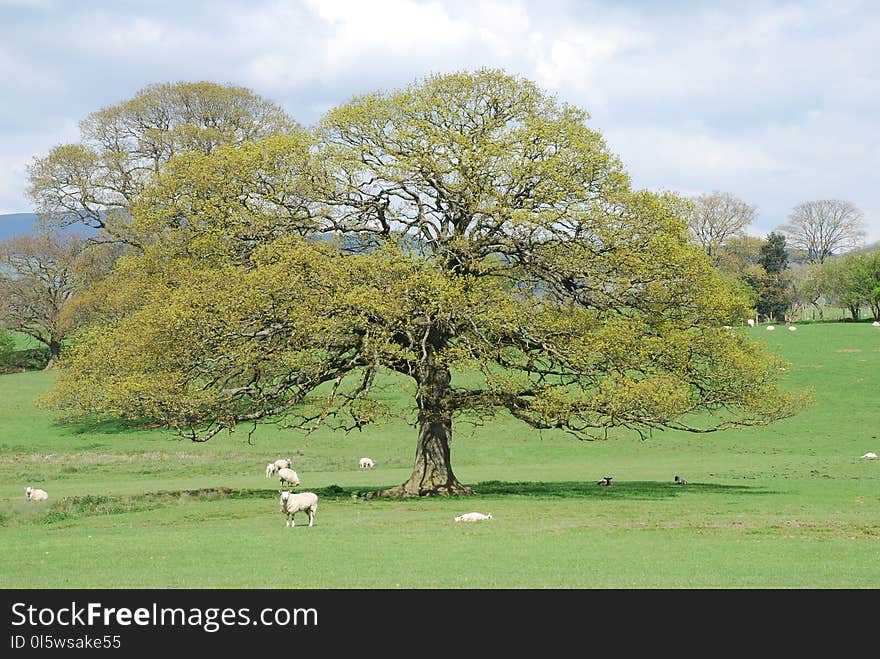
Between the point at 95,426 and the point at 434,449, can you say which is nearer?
the point at 434,449

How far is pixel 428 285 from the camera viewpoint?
2844 cm

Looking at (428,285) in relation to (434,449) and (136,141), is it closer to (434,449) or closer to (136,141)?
(434,449)

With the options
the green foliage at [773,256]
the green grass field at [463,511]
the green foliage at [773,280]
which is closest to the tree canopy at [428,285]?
the green grass field at [463,511]

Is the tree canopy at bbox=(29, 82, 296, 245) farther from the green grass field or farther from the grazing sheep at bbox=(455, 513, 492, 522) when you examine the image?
the grazing sheep at bbox=(455, 513, 492, 522)

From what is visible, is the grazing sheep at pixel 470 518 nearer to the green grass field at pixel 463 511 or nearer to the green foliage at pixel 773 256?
the green grass field at pixel 463 511

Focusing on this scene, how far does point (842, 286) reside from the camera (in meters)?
116

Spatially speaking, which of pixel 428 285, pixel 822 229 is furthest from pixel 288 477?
pixel 822 229

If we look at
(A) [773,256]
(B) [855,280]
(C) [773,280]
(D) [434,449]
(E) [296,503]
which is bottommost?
(D) [434,449]

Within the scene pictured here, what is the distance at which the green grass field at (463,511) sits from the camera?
54.4 ft

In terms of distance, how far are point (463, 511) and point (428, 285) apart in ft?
23.2

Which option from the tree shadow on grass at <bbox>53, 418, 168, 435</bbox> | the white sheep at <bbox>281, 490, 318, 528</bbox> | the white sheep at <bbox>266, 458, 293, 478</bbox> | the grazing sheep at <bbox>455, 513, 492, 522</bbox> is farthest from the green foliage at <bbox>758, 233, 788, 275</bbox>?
the white sheep at <bbox>281, 490, 318, 528</bbox>

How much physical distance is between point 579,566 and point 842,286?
110m

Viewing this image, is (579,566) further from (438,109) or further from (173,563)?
(438,109)
